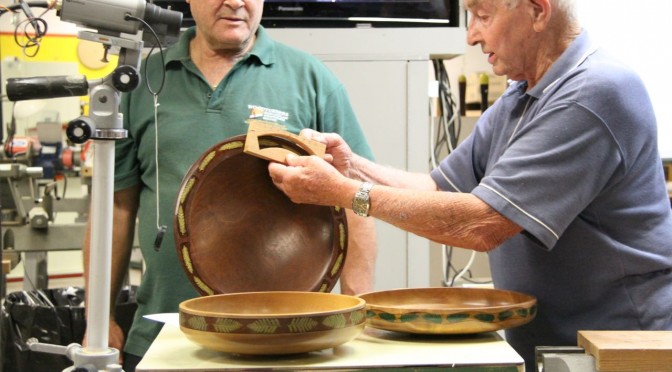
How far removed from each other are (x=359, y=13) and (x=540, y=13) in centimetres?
143

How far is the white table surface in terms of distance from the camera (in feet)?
4.13

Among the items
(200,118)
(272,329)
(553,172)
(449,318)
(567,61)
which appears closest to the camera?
(272,329)

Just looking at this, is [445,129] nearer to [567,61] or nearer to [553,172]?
[567,61]

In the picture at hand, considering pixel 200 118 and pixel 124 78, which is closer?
pixel 124 78

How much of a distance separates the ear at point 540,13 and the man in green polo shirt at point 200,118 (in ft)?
1.93

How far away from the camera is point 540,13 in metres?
1.71

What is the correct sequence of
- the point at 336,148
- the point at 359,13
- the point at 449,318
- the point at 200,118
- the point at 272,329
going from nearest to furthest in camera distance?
the point at 272,329, the point at 449,318, the point at 336,148, the point at 200,118, the point at 359,13

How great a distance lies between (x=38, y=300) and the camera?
3.40 metres

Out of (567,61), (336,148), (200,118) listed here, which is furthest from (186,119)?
(567,61)

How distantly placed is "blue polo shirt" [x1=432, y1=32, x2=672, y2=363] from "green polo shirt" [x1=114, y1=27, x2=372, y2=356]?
1.66ft

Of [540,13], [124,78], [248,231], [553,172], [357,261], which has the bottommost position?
[357,261]

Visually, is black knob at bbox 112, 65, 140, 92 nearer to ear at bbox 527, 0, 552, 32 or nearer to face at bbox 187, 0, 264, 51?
face at bbox 187, 0, 264, 51

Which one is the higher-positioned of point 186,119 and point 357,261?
point 186,119

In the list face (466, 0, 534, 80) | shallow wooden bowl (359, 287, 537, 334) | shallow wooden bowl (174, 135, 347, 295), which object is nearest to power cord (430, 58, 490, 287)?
face (466, 0, 534, 80)
